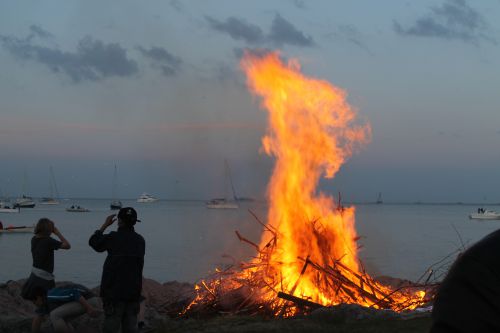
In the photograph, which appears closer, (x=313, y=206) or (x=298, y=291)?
(x=298, y=291)

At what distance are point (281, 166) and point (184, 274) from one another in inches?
697

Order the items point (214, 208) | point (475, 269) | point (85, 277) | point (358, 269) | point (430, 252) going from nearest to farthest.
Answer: point (475, 269) → point (358, 269) → point (85, 277) → point (430, 252) → point (214, 208)

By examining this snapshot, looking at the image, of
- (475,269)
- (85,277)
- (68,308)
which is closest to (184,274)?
(85,277)

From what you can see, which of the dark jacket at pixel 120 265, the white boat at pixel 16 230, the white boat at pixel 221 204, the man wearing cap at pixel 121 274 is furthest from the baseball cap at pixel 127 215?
the white boat at pixel 221 204

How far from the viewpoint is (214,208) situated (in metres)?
181

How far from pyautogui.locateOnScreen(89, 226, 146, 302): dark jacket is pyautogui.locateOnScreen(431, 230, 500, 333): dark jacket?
22.2 ft

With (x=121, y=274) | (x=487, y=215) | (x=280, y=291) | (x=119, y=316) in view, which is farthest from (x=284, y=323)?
(x=487, y=215)

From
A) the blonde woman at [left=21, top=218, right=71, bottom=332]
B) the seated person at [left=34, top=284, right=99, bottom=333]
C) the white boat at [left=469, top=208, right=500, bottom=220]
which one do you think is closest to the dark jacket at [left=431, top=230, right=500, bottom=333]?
the seated person at [left=34, top=284, right=99, bottom=333]

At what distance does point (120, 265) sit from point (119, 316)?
0.64m

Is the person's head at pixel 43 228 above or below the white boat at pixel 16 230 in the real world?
above

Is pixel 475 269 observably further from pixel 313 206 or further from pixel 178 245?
pixel 178 245

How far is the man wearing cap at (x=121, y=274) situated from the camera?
306 inches

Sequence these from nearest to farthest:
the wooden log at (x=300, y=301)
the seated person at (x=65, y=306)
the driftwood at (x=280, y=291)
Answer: the seated person at (x=65, y=306) → the wooden log at (x=300, y=301) → the driftwood at (x=280, y=291)

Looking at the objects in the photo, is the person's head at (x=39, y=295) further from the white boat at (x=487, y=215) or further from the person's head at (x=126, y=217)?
the white boat at (x=487, y=215)
